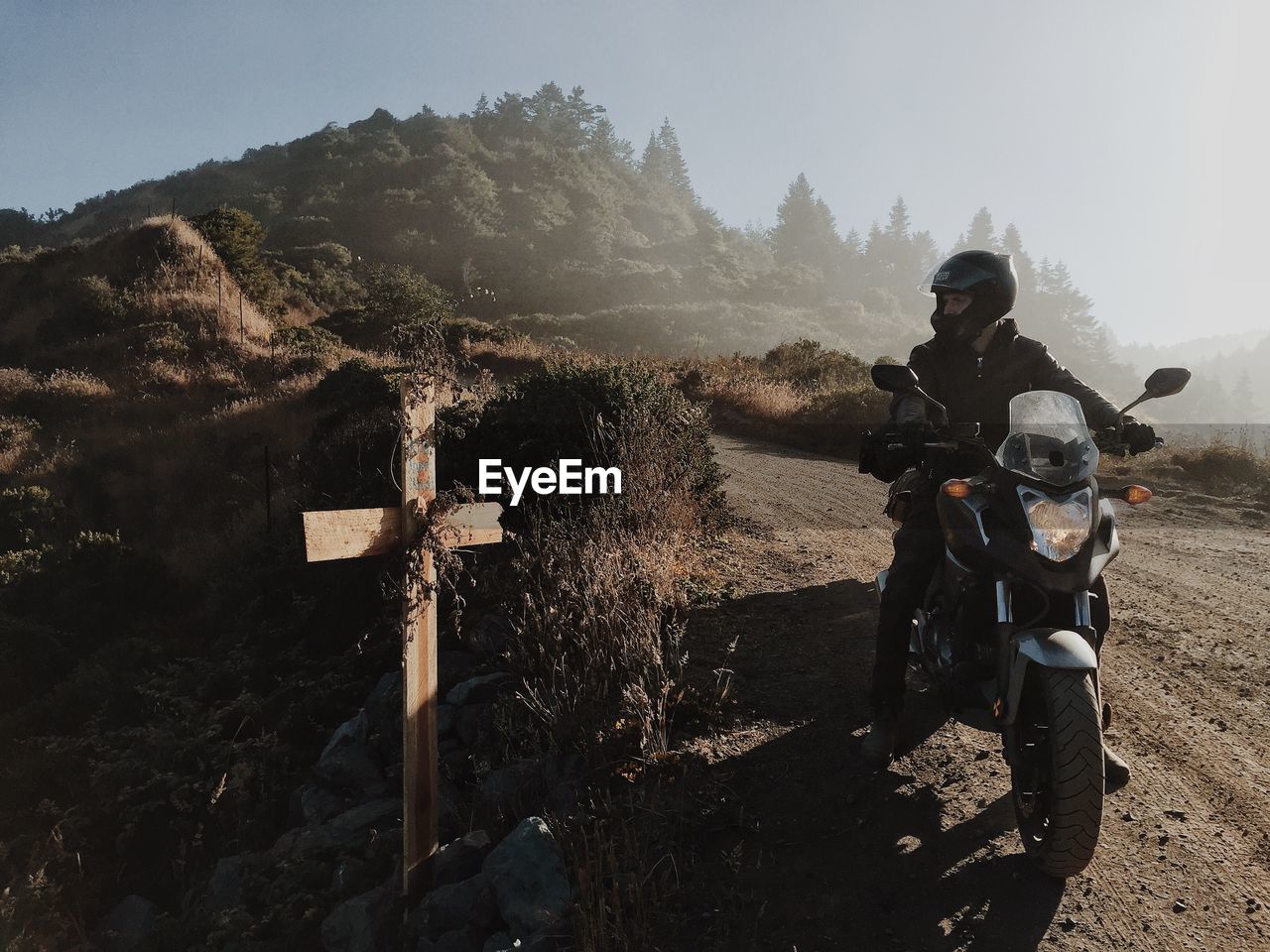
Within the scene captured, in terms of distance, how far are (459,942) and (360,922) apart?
923mm

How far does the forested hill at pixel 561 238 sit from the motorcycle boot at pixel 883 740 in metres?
35.3

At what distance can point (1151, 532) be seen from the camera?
796 cm

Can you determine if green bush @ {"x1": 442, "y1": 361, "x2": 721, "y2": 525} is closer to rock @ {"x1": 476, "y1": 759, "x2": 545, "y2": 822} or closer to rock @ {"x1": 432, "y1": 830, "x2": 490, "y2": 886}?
rock @ {"x1": 476, "y1": 759, "x2": 545, "y2": 822}

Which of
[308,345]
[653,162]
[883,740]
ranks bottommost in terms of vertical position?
[883,740]

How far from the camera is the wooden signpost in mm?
3342

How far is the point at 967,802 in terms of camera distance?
10.8 ft

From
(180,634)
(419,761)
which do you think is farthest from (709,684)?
(180,634)

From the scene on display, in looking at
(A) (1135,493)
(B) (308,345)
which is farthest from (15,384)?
(A) (1135,493)

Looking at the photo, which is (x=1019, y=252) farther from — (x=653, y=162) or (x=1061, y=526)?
(x=1061, y=526)

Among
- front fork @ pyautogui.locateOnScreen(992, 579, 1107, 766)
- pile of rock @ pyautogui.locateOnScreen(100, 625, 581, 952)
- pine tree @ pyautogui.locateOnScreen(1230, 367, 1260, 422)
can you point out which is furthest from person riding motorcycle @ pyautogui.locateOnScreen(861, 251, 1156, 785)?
pine tree @ pyautogui.locateOnScreen(1230, 367, 1260, 422)

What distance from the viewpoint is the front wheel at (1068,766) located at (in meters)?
2.46

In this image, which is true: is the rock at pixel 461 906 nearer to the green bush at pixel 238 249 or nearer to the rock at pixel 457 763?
the rock at pixel 457 763

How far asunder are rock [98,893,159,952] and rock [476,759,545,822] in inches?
108

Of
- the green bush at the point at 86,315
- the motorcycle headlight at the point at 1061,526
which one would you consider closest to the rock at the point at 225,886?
the motorcycle headlight at the point at 1061,526
